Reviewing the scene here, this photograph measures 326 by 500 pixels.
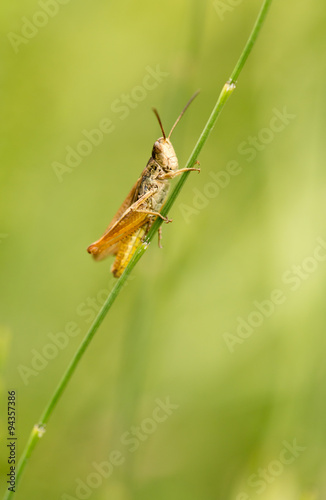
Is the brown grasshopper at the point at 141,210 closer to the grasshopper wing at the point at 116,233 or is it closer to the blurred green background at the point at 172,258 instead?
the grasshopper wing at the point at 116,233

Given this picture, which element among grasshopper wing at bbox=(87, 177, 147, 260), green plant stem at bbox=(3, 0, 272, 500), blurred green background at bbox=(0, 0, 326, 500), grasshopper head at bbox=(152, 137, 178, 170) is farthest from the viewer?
blurred green background at bbox=(0, 0, 326, 500)

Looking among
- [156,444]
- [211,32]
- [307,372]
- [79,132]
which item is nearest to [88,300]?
[156,444]

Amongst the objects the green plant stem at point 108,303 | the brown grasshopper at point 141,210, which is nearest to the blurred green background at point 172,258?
the brown grasshopper at point 141,210

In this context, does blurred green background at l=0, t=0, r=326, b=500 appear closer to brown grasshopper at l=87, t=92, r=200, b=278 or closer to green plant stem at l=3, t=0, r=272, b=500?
brown grasshopper at l=87, t=92, r=200, b=278

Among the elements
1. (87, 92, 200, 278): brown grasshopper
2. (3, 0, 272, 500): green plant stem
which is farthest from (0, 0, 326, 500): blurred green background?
(3, 0, 272, 500): green plant stem

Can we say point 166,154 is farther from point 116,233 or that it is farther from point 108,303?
point 108,303

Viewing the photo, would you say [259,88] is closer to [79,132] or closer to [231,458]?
[79,132]

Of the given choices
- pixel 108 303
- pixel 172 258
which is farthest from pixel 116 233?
pixel 108 303
